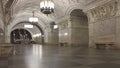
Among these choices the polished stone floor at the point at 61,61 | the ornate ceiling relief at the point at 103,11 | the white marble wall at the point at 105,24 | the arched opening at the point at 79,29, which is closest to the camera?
the polished stone floor at the point at 61,61

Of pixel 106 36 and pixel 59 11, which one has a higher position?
pixel 59 11

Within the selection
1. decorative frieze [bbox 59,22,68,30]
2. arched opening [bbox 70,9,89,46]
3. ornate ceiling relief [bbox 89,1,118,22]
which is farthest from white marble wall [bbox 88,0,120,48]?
decorative frieze [bbox 59,22,68,30]

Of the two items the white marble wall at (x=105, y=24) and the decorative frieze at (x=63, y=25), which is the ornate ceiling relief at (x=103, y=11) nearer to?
the white marble wall at (x=105, y=24)

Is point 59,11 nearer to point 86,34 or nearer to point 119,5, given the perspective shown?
point 86,34

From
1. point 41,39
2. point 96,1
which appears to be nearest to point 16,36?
point 41,39

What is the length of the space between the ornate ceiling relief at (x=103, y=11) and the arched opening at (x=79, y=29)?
382cm

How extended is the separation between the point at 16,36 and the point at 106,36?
37423 mm

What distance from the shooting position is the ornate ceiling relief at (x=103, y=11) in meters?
11.6

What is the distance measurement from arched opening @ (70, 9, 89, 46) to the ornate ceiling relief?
3.82 m

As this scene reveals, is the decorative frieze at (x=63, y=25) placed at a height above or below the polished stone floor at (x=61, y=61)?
above

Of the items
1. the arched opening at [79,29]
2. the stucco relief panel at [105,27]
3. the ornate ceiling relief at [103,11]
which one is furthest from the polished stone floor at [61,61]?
the arched opening at [79,29]

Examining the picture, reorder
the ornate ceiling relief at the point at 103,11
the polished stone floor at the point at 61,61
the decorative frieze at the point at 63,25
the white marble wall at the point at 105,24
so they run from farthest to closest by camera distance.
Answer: the decorative frieze at the point at 63,25 → the ornate ceiling relief at the point at 103,11 → the white marble wall at the point at 105,24 → the polished stone floor at the point at 61,61

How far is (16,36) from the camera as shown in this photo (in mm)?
46500

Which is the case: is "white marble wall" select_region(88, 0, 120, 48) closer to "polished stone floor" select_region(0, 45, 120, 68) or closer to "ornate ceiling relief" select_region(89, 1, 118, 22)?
"ornate ceiling relief" select_region(89, 1, 118, 22)
